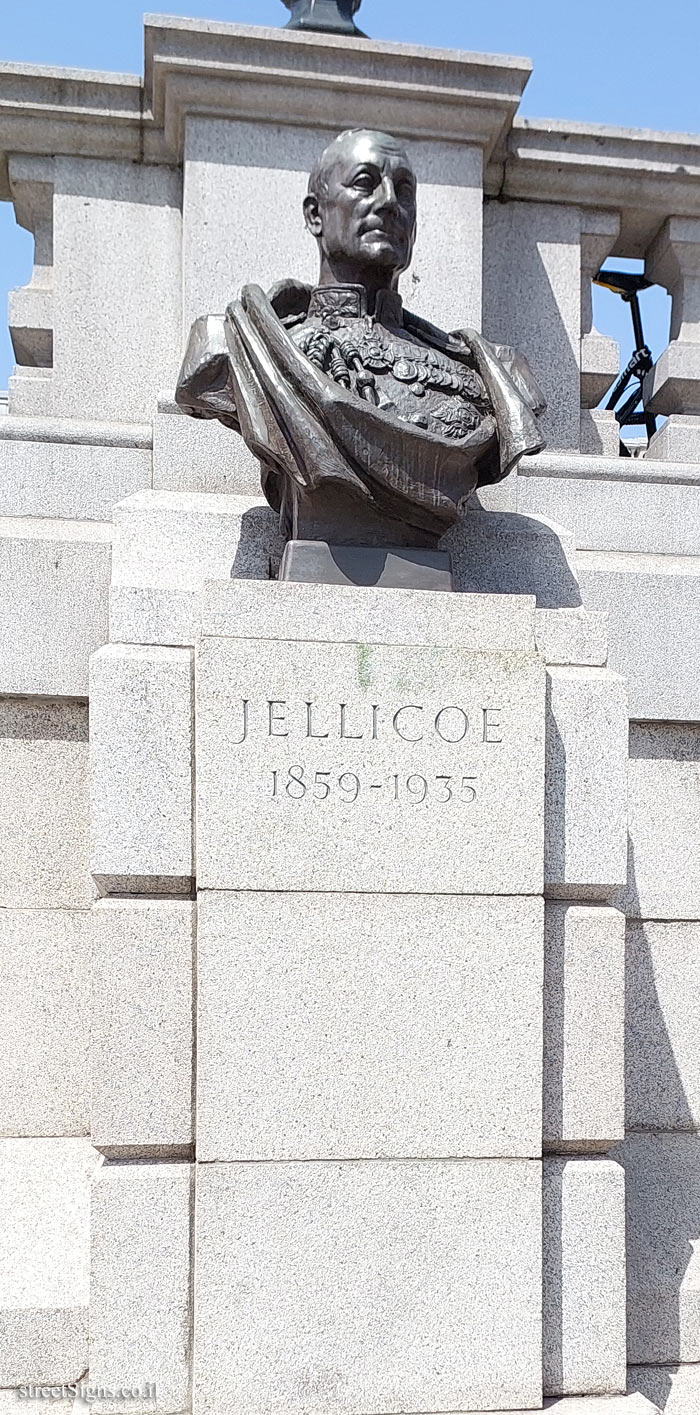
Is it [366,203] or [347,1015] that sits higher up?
[366,203]

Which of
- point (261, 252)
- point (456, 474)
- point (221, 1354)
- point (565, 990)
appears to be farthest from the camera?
point (261, 252)

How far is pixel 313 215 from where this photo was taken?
539 cm

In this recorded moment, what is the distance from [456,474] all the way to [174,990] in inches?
84.4

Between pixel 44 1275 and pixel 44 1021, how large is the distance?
112 cm

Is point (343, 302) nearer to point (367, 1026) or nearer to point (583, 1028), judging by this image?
point (367, 1026)

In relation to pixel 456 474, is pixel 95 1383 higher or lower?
lower

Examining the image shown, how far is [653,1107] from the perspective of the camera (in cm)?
556

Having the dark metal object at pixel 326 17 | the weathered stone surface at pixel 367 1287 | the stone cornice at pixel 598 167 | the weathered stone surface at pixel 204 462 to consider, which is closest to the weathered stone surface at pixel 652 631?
the weathered stone surface at pixel 204 462

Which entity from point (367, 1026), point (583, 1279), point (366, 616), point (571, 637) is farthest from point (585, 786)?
point (583, 1279)

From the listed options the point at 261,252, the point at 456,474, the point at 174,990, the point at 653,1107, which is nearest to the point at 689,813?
the point at 653,1107

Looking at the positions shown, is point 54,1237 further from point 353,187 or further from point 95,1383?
point 353,187

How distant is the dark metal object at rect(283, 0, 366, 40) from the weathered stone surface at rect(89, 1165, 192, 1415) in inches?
238

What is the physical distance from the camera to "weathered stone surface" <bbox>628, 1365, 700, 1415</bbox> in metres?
4.75

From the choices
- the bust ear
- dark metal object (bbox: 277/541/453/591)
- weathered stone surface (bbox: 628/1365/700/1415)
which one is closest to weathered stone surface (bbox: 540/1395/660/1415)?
weathered stone surface (bbox: 628/1365/700/1415)
